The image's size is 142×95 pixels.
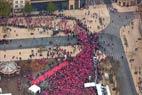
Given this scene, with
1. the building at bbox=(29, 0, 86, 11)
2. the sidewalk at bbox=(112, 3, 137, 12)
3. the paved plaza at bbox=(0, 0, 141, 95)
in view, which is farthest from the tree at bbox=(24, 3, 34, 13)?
the sidewalk at bbox=(112, 3, 137, 12)

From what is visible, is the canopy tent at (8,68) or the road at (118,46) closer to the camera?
the road at (118,46)

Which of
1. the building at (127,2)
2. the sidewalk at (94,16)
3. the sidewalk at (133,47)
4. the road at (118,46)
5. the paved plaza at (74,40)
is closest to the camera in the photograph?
the road at (118,46)

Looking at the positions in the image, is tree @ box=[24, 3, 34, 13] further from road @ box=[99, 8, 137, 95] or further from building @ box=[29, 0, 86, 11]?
road @ box=[99, 8, 137, 95]

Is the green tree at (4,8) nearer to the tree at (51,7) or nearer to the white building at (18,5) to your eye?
the white building at (18,5)

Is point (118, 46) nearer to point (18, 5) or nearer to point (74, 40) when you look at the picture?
point (74, 40)

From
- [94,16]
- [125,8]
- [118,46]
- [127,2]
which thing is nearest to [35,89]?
[118,46]

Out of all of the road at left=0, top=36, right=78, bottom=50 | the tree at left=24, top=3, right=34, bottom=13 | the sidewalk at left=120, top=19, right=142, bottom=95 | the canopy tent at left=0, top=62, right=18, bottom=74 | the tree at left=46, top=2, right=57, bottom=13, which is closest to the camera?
the canopy tent at left=0, top=62, right=18, bottom=74

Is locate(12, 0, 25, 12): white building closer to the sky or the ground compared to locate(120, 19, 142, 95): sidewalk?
closer to the sky

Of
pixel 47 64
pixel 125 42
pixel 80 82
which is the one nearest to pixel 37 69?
pixel 47 64

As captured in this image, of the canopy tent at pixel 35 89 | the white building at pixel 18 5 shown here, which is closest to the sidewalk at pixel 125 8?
the white building at pixel 18 5
